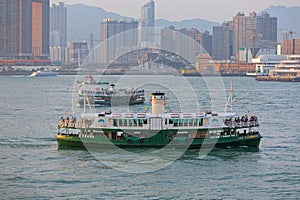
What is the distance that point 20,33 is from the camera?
191 metres

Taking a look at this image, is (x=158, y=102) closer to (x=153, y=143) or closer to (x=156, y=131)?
(x=156, y=131)

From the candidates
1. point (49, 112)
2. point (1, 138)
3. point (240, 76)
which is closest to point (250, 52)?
point (240, 76)

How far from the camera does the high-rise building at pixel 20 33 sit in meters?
190

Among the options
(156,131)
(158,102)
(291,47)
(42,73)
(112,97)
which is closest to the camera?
(156,131)

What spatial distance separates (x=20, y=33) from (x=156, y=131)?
6565 inches

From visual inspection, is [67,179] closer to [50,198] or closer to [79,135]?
[50,198]

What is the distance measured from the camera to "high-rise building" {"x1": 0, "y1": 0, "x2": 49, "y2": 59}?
19050 cm

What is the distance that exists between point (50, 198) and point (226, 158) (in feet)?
26.7

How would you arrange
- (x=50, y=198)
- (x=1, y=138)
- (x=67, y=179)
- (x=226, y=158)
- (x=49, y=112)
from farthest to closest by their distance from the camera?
(x=49, y=112) < (x=1, y=138) < (x=226, y=158) < (x=67, y=179) < (x=50, y=198)

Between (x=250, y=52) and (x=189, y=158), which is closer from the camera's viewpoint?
(x=189, y=158)

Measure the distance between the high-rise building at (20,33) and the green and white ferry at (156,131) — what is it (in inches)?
6400

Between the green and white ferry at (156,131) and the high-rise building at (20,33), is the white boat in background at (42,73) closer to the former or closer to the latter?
the high-rise building at (20,33)

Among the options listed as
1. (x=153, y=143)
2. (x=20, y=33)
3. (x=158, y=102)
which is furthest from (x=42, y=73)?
(x=153, y=143)

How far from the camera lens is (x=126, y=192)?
871 inches
